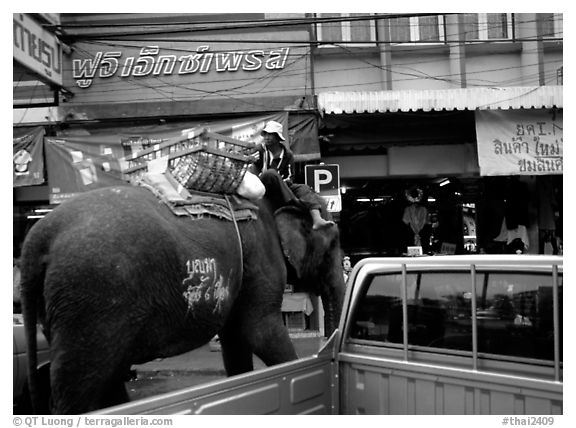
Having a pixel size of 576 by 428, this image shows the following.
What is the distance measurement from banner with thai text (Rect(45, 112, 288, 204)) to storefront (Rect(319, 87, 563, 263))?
5.06ft

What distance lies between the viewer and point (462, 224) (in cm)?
1107

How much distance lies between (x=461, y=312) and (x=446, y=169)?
7.26 metres

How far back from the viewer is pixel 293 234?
486cm

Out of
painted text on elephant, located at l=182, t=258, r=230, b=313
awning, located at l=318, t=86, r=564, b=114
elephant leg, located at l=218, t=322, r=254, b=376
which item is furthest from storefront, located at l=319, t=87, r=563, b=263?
painted text on elephant, located at l=182, t=258, r=230, b=313

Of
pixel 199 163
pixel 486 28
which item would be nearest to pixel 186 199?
pixel 199 163

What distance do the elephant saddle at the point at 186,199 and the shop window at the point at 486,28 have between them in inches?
279

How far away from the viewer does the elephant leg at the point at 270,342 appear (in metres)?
4.34

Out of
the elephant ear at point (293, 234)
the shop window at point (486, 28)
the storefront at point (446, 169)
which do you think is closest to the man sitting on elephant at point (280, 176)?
the elephant ear at point (293, 234)

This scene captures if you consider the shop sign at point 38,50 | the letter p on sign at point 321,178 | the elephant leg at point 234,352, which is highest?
the shop sign at point 38,50

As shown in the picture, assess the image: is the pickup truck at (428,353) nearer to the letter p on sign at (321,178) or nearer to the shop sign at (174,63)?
the letter p on sign at (321,178)

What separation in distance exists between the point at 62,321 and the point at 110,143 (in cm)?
626

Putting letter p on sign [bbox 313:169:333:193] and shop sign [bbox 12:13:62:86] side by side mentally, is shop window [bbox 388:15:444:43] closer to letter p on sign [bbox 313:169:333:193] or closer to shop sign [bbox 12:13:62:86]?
letter p on sign [bbox 313:169:333:193]

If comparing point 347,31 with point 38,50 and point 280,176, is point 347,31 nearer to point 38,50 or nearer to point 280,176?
point 38,50
